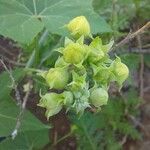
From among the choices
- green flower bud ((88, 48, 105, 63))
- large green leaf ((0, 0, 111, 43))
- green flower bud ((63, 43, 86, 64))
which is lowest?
large green leaf ((0, 0, 111, 43))

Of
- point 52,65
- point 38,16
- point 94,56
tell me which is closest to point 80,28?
point 94,56

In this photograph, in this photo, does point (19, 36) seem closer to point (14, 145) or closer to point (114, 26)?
point (14, 145)

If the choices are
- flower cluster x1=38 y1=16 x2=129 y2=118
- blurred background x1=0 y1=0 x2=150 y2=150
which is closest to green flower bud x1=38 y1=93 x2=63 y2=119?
flower cluster x1=38 y1=16 x2=129 y2=118

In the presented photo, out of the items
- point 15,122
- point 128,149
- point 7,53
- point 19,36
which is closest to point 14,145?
point 15,122

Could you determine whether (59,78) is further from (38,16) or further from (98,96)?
(38,16)

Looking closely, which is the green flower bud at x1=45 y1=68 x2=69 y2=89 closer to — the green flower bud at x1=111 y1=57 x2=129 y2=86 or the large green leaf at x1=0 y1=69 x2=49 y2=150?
the green flower bud at x1=111 y1=57 x2=129 y2=86
